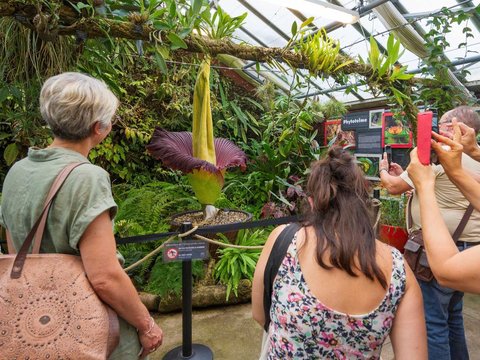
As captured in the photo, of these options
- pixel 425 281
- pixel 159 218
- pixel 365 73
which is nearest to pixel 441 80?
pixel 365 73

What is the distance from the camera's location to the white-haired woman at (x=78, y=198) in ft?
2.33

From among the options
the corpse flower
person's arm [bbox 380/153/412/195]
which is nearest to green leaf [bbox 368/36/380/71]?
person's arm [bbox 380/153/412/195]

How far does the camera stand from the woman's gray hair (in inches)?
29.6

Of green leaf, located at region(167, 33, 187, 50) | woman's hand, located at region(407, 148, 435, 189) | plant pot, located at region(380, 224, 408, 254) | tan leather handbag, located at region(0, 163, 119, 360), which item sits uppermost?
green leaf, located at region(167, 33, 187, 50)

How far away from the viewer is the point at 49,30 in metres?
1.16

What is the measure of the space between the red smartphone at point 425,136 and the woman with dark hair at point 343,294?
18 cm

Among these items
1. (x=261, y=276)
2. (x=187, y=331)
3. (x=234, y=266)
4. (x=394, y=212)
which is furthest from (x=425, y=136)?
(x=394, y=212)

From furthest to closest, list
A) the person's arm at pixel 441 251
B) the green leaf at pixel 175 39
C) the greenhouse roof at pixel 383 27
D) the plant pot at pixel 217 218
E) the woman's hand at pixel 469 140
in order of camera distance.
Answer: the greenhouse roof at pixel 383 27
the plant pot at pixel 217 218
the green leaf at pixel 175 39
the woman's hand at pixel 469 140
the person's arm at pixel 441 251

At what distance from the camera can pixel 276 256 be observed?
31.3 inches

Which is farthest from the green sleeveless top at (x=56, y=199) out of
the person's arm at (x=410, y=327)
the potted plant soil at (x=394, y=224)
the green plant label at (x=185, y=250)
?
the potted plant soil at (x=394, y=224)

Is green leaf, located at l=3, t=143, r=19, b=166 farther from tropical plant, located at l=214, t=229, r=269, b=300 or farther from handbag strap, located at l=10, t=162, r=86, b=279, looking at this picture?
tropical plant, located at l=214, t=229, r=269, b=300

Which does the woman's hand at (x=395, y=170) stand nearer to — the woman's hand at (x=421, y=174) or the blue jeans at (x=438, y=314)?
the blue jeans at (x=438, y=314)

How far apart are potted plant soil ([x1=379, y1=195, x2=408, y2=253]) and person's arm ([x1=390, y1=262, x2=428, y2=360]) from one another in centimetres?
238

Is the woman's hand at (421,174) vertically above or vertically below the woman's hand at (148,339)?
above
